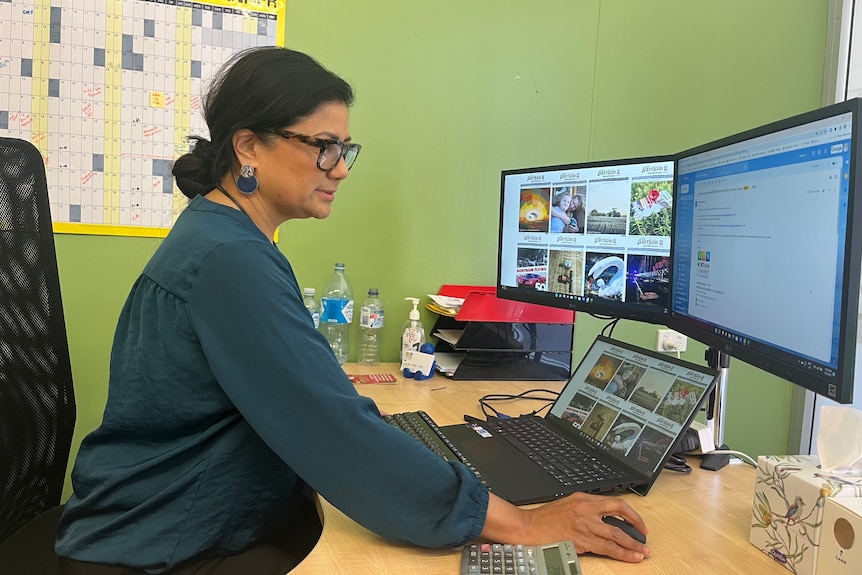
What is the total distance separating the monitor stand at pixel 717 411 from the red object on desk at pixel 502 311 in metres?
0.61

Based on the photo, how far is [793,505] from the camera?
79 centimetres

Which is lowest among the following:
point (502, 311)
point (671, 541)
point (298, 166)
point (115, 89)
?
point (671, 541)

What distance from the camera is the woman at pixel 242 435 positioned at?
2.64 ft

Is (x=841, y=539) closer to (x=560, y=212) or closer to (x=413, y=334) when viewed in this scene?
(x=560, y=212)

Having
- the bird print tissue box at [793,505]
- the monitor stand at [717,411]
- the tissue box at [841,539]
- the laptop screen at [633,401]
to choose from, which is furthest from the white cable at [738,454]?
the tissue box at [841,539]

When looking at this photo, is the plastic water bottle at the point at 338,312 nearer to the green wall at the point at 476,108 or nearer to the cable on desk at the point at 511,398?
the green wall at the point at 476,108

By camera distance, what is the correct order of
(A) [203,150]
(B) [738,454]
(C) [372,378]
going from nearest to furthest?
(A) [203,150]
(B) [738,454]
(C) [372,378]

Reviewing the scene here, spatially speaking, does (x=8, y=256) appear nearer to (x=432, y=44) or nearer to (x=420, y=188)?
(x=420, y=188)

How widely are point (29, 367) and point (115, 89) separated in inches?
33.9

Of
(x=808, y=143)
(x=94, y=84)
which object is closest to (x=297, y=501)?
(x=808, y=143)

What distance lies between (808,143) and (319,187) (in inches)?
29.5

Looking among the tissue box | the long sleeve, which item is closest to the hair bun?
the long sleeve

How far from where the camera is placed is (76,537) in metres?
0.88

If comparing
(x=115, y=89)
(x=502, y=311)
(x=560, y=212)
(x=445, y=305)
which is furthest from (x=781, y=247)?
(x=115, y=89)
